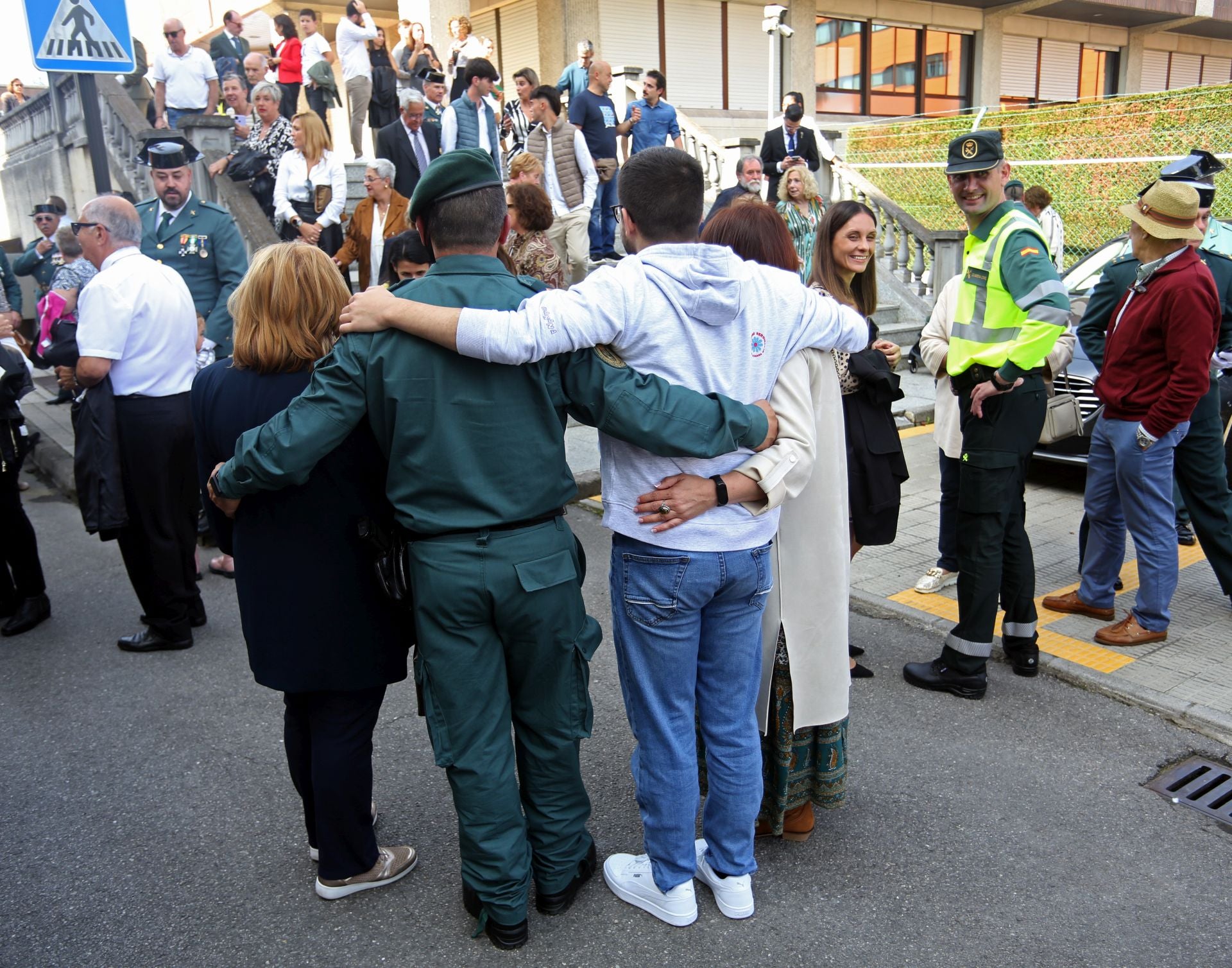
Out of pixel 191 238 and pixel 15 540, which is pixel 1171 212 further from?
pixel 15 540

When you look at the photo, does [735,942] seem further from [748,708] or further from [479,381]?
[479,381]

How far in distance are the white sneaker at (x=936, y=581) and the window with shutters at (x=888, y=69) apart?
20718 mm

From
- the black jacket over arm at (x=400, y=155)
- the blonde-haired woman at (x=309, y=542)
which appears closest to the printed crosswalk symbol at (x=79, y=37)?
the black jacket over arm at (x=400, y=155)

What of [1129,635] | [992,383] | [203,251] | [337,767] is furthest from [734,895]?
[203,251]

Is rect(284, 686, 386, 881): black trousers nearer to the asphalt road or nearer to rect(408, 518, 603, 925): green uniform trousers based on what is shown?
the asphalt road

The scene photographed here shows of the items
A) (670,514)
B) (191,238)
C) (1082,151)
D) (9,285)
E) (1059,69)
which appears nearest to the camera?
(670,514)

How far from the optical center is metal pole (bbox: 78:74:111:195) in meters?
5.74

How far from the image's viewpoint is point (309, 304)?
2.73 metres

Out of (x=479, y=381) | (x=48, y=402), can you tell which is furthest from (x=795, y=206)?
(x=48, y=402)

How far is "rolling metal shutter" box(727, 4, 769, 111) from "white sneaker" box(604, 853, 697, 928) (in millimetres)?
20898

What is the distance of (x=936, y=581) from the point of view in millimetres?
5285

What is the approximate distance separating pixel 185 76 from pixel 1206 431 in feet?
36.1

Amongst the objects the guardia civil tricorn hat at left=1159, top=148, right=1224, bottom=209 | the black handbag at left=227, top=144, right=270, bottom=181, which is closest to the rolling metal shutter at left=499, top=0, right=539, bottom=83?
the black handbag at left=227, top=144, right=270, bottom=181

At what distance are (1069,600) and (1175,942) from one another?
2.51 metres
